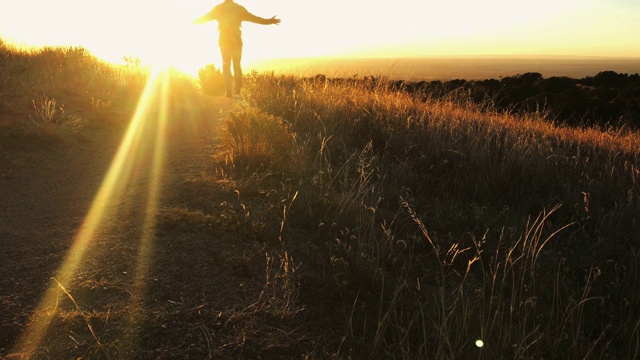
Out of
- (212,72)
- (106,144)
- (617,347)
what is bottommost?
(617,347)

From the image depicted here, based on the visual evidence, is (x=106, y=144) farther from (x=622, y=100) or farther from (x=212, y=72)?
(x=622, y=100)

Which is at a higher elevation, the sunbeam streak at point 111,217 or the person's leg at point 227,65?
the person's leg at point 227,65

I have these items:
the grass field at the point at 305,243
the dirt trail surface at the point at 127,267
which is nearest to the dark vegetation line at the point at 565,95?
the grass field at the point at 305,243

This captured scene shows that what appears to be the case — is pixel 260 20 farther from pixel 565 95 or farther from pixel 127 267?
pixel 565 95

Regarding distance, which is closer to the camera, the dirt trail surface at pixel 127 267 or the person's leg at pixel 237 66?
the dirt trail surface at pixel 127 267

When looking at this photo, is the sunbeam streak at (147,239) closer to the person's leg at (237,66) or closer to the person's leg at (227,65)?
the person's leg at (227,65)

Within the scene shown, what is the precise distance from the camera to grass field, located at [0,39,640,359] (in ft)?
8.70

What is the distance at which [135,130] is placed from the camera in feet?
25.4

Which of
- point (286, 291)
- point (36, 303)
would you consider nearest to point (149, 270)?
point (36, 303)

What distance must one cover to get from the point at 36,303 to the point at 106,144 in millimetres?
4388

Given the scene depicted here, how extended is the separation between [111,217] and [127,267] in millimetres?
935

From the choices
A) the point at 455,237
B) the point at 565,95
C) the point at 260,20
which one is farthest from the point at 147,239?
the point at 565,95

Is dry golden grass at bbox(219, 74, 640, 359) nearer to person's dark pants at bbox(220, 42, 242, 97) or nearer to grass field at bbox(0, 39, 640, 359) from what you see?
grass field at bbox(0, 39, 640, 359)

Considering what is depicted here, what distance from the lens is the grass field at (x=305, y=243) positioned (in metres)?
2.65
